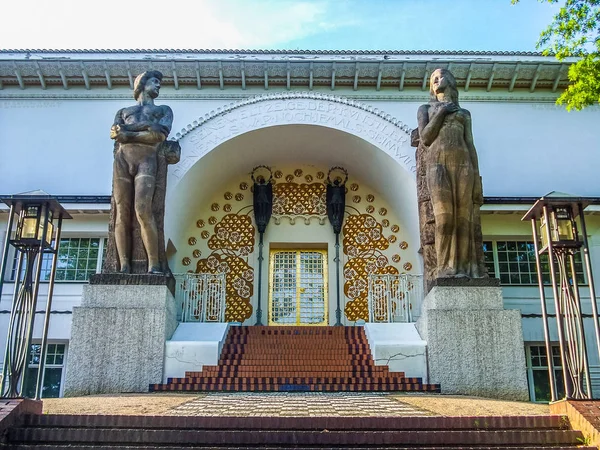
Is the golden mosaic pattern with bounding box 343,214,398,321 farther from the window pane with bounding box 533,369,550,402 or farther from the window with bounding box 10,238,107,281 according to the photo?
the window with bounding box 10,238,107,281

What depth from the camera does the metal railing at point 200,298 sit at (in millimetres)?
13422

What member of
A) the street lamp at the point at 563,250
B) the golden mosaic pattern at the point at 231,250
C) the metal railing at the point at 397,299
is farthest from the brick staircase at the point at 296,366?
the street lamp at the point at 563,250

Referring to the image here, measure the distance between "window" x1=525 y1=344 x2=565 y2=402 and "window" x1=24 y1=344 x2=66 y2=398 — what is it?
30.1 feet

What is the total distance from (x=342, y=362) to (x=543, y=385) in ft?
16.4

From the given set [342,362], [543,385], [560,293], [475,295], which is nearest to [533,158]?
[543,385]

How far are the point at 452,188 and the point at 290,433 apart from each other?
19.3ft

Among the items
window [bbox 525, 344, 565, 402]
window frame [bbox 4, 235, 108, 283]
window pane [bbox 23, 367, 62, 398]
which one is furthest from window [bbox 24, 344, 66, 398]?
window [bbox 525, 344, 565, 402]

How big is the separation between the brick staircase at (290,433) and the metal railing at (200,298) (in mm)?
7234

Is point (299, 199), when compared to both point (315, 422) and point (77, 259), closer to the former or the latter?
point (77, 259)

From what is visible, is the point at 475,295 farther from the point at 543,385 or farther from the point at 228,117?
the point at 228,117

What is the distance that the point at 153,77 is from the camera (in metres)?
10.9

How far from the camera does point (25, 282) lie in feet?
22.9

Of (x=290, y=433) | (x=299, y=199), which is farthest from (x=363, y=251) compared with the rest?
(x=290, y=433)

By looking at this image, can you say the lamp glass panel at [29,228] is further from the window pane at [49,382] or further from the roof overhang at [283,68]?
the roof overhang at [283,68]
